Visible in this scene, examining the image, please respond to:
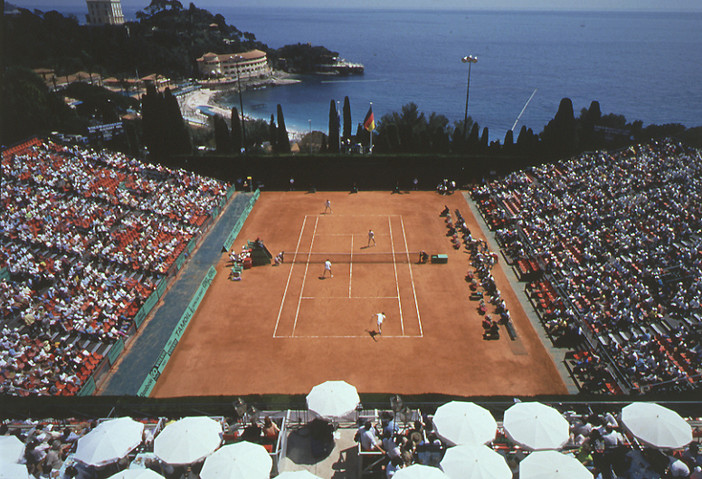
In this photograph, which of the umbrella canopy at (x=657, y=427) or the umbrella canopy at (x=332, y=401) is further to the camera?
Result: the umbrella canopy at (x=332, y=401)

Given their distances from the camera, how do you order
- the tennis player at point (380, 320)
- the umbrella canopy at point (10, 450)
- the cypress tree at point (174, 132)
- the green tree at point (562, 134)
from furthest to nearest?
the green tree at point (562, 134)
the cypress tree at point (174, 132)
the tennis player at point (380, 320)
the umbrella canopy at point (10, 450)

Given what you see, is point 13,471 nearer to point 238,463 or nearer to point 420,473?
point 238,463

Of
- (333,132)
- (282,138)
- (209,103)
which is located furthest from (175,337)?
(209,103)

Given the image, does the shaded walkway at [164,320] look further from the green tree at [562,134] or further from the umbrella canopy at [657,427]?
the green tree at [562,134]

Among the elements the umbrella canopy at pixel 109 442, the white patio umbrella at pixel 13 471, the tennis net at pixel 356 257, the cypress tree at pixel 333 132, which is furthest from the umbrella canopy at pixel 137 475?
the cypress tree at pixel 333 132

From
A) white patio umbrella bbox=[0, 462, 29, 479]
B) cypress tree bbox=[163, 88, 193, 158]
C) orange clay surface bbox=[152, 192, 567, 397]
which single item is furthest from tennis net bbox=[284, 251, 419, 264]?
cypress tree bbox=[163, 88, 193, 158]

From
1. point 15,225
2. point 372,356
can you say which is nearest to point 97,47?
point 15,225
